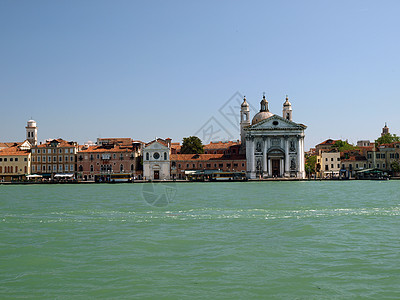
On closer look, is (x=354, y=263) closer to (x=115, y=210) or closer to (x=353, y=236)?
(x=353, y=236)

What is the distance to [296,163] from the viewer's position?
216 feet

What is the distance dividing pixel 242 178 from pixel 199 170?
6237 millimetres

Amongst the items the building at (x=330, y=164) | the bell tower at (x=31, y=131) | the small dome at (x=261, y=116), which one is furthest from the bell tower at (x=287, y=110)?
the bell tower at (x=31, y=131)

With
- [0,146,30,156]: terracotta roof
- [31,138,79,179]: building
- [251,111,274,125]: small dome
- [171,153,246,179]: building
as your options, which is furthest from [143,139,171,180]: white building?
[0,146,30,156]: terracotta roof

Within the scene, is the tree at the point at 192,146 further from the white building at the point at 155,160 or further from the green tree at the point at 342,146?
the green tree at the point at 342,146

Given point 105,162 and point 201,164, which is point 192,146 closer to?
point 201,164

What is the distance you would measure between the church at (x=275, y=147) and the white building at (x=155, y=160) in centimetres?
1133

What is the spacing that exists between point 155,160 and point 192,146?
332 inches

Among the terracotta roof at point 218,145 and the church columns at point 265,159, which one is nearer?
the church columns at point 265,159

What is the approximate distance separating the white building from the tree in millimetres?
6976

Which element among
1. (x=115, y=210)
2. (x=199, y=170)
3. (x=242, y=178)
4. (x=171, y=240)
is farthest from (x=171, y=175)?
(x=171, y=240)

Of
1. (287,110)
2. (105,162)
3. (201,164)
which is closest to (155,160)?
(201,164)

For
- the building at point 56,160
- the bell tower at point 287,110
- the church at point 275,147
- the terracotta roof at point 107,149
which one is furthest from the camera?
the bell tower at point 287,110

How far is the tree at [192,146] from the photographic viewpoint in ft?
237
